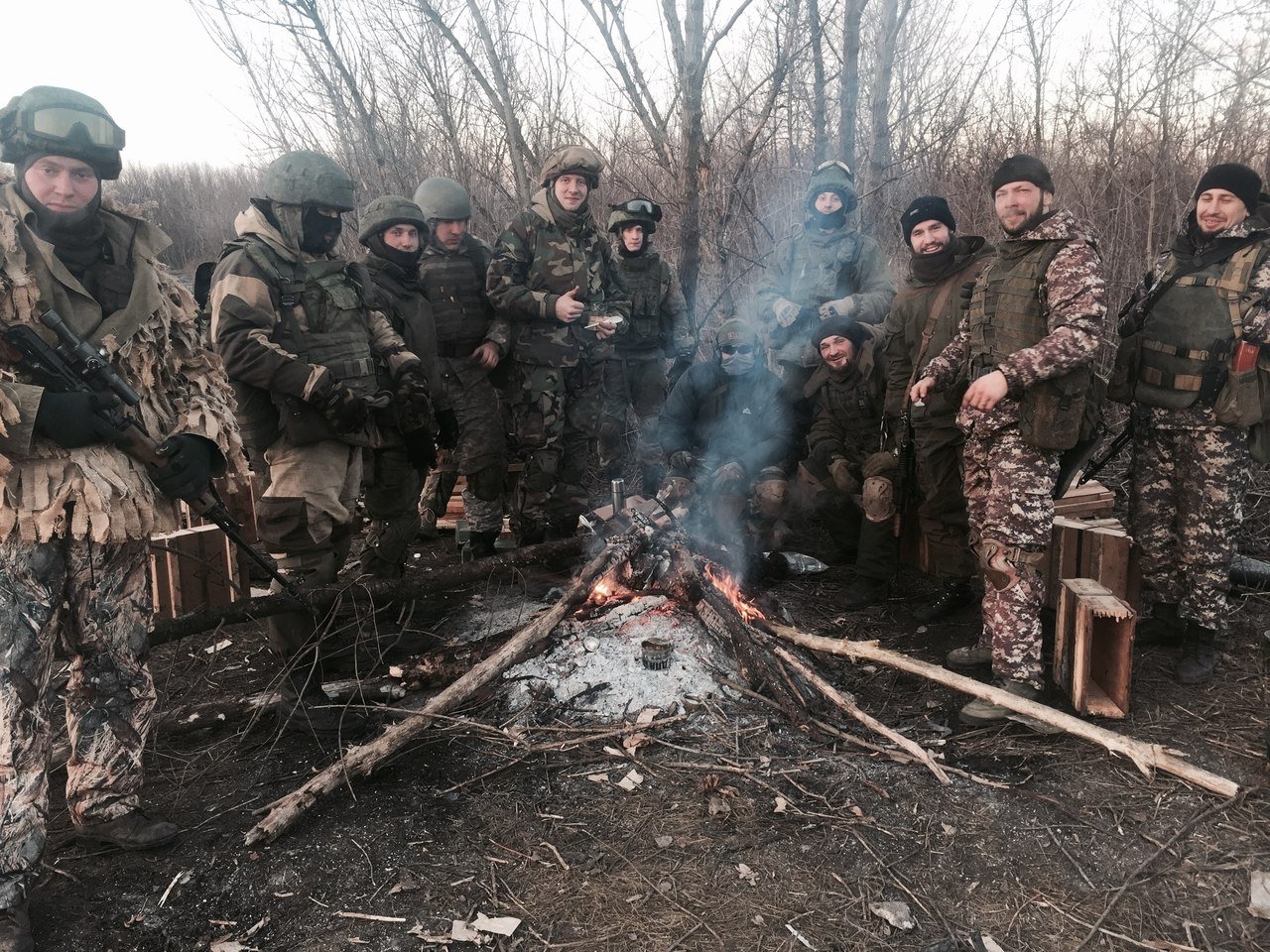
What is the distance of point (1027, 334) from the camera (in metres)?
3.74

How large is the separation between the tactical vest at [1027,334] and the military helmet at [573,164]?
306 centimetres

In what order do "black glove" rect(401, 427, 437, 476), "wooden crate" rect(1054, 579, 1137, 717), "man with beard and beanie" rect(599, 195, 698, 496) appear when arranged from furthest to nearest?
1. "man with beard and beanie" rect(599, 195, 698, 496)
2. "black glove" rect(401, 427, 437, 476)
3. "wooden crate" rect(1054, 579, 1137, 717)

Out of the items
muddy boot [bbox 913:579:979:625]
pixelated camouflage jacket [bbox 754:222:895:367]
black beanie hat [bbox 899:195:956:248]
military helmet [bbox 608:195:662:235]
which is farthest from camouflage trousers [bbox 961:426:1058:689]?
military helmet [bbox 608:195:662:235]

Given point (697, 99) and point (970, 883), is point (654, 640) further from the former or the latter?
point (697, 99)

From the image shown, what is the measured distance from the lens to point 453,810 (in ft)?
10.3

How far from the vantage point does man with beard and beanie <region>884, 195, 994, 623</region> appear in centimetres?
457

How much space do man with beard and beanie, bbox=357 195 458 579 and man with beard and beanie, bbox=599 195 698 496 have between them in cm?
172

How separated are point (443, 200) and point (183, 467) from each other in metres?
3.92

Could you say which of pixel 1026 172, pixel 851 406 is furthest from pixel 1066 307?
pixel 851 406

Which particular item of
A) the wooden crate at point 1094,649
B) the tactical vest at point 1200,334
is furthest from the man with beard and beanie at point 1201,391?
the wooden crate at point 1094,649

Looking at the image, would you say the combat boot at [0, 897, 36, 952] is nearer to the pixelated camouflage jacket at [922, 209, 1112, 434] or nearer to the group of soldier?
the group of soldier

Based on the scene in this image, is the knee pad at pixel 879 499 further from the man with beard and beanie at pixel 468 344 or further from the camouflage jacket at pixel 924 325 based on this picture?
the man with beard and beanie at pixel 468 344

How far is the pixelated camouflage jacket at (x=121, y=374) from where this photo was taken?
251 centimetres

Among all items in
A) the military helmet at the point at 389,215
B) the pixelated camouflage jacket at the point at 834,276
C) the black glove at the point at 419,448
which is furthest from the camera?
the pixelated camouflage jacket at the point at 834,276
